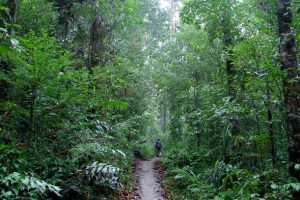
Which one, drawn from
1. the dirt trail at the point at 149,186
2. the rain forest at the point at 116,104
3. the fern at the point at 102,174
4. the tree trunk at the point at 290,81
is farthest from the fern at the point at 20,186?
the dirt trail at the point at 149,186

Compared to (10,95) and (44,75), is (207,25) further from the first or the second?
(10,95)

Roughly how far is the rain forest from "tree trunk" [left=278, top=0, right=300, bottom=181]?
19 mm

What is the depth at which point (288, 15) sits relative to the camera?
5.25 metres

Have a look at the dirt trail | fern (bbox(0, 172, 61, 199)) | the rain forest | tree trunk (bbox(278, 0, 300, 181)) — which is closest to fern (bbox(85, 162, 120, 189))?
the rain forest

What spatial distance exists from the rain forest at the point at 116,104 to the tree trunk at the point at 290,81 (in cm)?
2

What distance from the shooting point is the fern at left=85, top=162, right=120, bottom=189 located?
577 centimetres

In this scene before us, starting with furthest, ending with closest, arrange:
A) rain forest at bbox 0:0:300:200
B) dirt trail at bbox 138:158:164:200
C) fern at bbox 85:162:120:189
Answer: dirt trail at bbox 138:158:164:200, fern at bbox 85:162:120:189, rain forest at bbox 0:0:300:200

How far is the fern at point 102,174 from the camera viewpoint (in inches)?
227

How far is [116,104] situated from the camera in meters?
6.76

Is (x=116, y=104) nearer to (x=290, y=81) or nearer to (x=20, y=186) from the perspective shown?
(x=20, y=186)

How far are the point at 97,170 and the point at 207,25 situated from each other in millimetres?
6401

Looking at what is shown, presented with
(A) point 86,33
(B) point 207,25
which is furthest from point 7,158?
(B) point 207,25

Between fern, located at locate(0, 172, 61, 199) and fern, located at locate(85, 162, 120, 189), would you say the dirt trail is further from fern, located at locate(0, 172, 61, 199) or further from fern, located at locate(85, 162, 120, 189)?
fern, located at locate(0, 172, 61, 199)

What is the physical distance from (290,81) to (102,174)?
4.74 meters
